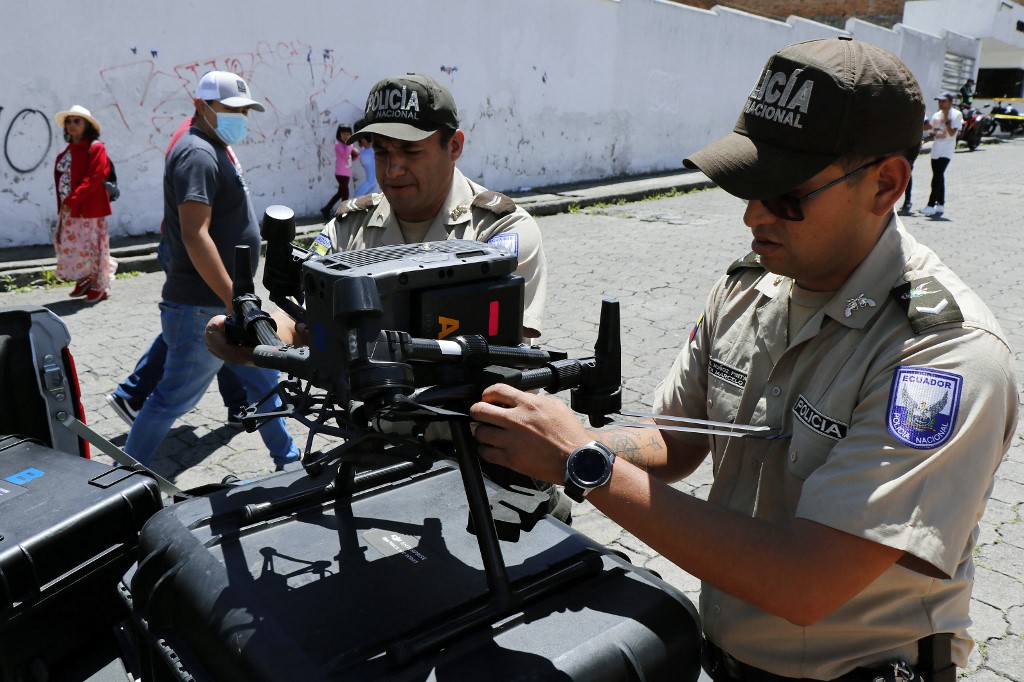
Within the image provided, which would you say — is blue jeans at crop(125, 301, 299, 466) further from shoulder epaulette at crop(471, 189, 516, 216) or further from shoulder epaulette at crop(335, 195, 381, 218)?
shoulder epaulette at crop(471, 189, 516, 216)

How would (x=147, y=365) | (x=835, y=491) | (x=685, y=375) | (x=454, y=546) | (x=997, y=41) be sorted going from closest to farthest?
(x=835, y=491), (x=454, y=546), (x=685, y=375), (x=147, y=365), (x=997, y=41)

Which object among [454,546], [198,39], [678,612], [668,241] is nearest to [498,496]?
[454,546]

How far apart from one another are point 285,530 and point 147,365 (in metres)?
3.29

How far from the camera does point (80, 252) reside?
760 centimetres

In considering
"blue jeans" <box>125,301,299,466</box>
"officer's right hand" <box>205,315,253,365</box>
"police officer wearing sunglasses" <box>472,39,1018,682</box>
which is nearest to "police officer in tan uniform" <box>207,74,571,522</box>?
"officer's right hand" <box>205,315,253,365</box>

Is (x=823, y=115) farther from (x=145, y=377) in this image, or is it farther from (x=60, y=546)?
(x=145, y=377)

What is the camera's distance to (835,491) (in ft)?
4.15

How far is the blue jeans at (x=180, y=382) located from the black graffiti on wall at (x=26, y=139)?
6.61m

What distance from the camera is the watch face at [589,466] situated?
4.27 ft

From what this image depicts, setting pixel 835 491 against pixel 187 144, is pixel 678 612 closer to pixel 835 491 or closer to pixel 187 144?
pixel 835 491

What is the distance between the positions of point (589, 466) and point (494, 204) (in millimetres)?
1422

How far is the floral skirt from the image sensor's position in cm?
758

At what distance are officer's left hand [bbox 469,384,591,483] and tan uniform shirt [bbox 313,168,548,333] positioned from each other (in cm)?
→ 105

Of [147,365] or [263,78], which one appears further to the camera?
[263,78]
